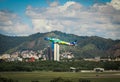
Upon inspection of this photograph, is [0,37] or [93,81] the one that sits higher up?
[0,37]

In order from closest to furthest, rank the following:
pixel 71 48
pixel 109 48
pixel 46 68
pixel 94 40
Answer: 1. pixel 46 68
2. pixel 71 48
3. pixel 109 48
4. pixel 94 40

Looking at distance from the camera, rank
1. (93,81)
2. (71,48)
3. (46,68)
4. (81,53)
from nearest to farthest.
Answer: (93,81) < (46,68) < (81,53) < (71,48)

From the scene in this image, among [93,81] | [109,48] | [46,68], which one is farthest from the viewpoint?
[109,48]

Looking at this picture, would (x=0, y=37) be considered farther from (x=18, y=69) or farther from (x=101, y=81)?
(x=101, y=81)

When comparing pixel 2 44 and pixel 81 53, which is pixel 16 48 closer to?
pixel 2 44

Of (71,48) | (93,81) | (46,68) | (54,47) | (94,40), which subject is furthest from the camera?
(94,40)

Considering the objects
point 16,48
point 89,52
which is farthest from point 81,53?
point 16,48

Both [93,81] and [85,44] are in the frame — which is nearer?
[93,81]

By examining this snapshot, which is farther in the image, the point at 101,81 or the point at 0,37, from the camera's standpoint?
the point at 0,37

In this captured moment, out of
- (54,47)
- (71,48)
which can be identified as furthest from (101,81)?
(71,48)

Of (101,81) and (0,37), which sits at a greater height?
(0,37)
